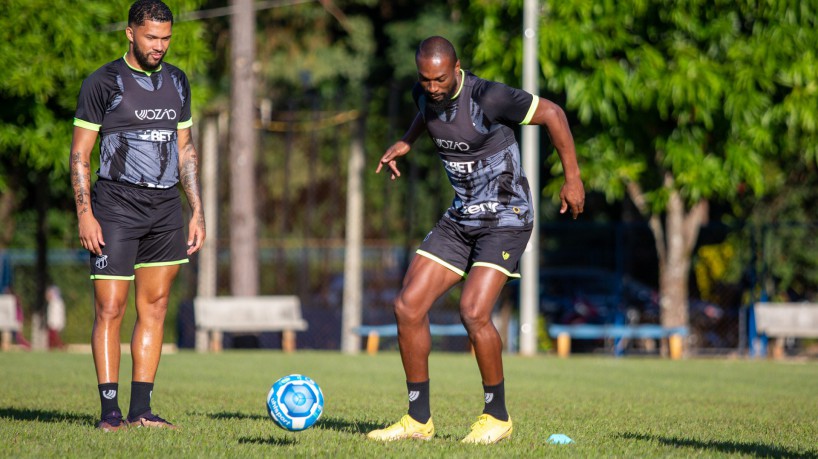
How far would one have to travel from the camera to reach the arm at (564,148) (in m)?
6.30

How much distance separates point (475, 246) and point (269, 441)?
1519mm

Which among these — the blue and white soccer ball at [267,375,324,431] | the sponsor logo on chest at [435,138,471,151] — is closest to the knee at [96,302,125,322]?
the blue and white soccer ball at [267,375,324,431]

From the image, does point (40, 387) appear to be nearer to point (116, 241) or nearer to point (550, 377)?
point (116, 241)

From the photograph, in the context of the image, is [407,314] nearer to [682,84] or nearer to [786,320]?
[682,84]

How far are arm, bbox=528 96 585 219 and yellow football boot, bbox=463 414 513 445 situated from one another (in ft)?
3.80

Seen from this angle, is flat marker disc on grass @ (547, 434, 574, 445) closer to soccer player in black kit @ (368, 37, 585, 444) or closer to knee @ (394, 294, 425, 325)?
soccer player in black kit @ (368, 37, 585, 444)

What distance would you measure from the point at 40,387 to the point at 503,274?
4.91 m

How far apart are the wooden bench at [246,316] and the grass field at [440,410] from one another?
3.53 metres

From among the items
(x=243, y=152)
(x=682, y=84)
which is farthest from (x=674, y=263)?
(x=243, y=152)

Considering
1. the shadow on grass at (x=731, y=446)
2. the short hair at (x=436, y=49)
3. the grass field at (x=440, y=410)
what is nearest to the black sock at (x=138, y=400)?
the grass field at (x=440, y=410)

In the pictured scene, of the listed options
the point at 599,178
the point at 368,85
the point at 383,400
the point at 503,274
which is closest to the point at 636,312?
the point at 599,178

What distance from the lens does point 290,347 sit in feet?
60.7

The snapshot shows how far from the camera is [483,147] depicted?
645cm

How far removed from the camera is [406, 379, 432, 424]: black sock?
6453mm
